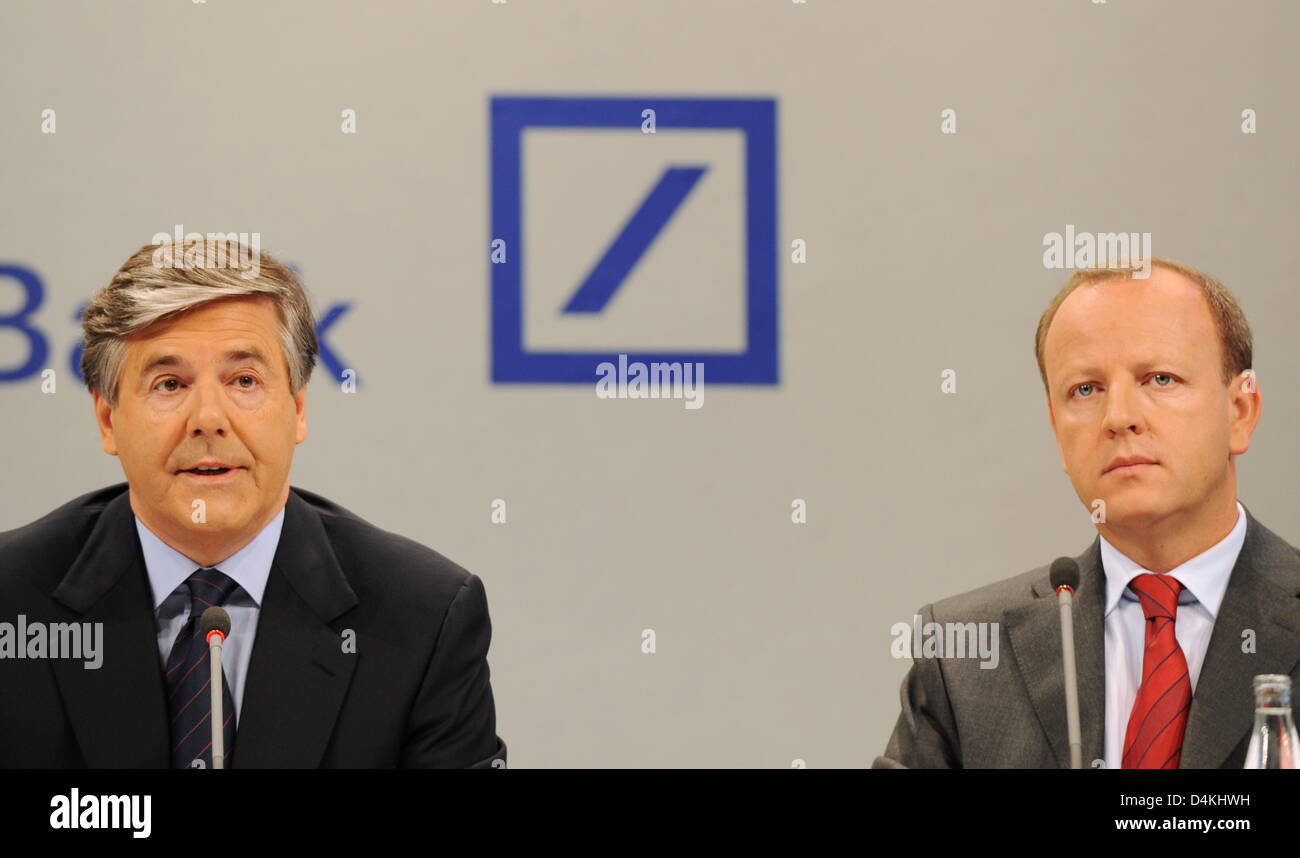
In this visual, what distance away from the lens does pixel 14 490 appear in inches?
170

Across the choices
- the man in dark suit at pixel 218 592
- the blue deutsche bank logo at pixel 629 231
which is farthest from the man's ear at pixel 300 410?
the blue deutsche bank logo at pixel 629 231

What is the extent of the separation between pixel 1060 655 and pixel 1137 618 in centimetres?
16

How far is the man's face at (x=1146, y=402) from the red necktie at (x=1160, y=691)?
0.60ft

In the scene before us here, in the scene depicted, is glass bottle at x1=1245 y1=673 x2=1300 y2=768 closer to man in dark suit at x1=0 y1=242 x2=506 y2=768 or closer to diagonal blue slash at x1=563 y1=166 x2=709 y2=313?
man in dark suit at x1=0 y1=242 x2=506 y2=768

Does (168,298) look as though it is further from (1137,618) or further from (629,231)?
(1137,618)

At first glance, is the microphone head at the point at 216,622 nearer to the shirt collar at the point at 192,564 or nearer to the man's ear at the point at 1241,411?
the shirt collar at the point at 192,564

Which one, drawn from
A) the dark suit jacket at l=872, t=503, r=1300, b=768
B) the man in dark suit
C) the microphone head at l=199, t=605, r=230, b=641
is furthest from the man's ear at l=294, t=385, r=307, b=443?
the dark suit jacket at l=872, t=503, r=1300, b=768

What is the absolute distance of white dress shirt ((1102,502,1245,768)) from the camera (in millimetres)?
2859

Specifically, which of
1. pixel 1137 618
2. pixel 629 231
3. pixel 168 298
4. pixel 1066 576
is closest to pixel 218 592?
pixel 168 298

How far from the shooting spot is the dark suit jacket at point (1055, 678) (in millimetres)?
2756

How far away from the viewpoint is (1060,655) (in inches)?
116

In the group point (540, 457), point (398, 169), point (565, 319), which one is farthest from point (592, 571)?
point (398, 169)
